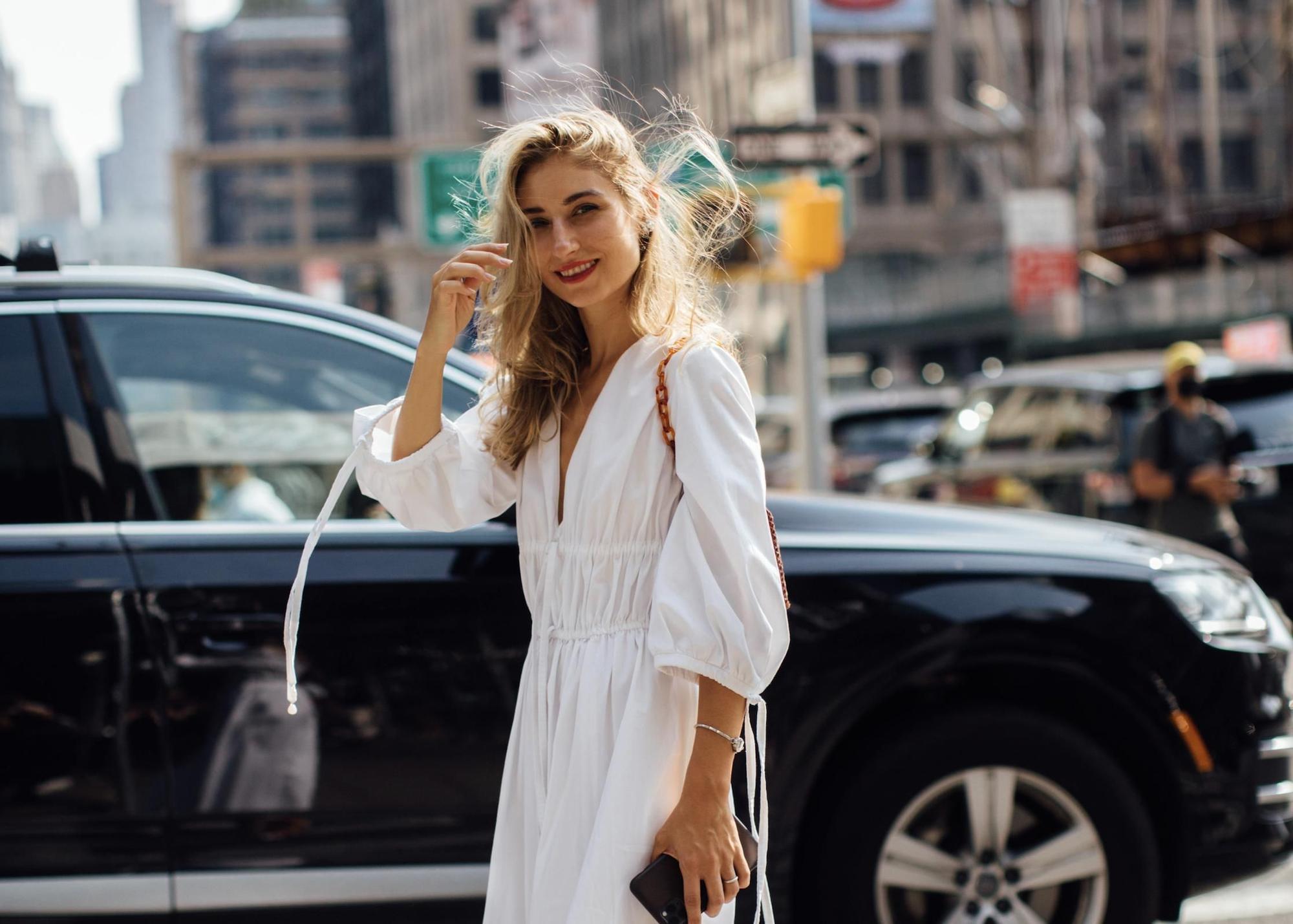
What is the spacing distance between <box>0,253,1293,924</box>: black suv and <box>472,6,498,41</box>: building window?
8618cm

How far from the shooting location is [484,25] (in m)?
86.4

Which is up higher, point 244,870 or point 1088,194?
point 1088,194

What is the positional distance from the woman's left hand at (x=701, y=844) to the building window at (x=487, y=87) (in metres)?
86.8

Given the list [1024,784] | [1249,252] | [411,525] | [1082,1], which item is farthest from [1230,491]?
[1082,1]

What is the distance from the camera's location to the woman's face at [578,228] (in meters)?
2.25

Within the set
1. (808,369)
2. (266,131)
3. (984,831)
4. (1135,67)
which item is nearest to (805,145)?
(808,369)

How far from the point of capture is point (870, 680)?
3355 millimetres

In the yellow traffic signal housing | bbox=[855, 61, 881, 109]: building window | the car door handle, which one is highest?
bbox=[855, 61, 881, 109]: building window

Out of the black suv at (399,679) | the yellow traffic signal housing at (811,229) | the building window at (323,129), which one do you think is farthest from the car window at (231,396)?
the building window at (323,129)

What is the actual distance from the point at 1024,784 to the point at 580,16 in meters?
16.2

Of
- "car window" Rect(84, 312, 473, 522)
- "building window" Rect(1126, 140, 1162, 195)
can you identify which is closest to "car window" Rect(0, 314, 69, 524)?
"car window" Rect(84, 312, 473, 522)

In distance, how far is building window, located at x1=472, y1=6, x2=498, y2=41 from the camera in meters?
86.1

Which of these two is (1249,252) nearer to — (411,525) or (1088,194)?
(1088,194)

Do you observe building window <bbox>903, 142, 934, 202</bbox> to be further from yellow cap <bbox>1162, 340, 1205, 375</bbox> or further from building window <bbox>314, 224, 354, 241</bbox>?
building window <bbox>314, 224, 354, 241</bbox>
